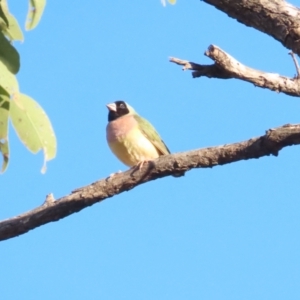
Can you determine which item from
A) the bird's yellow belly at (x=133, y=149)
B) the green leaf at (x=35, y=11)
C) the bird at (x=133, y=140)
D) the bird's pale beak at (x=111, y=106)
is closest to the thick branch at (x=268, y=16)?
the green leaf at (x=35, y=11)

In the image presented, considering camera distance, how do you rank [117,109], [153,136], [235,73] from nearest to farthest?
[235,73]
[153,136]
[117,109]

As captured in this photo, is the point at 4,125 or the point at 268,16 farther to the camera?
the point at 268,16

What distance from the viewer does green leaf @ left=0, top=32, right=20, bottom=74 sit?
1.82 meters

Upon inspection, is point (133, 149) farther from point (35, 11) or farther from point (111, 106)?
point (35, 11)

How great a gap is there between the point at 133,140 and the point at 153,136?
24 centimetres

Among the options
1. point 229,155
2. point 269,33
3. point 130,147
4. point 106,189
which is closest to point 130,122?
point 130,147

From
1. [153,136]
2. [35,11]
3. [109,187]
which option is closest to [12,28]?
[35,11]

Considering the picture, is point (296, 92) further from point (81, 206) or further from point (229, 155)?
point (81, 206)

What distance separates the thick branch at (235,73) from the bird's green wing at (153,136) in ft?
12.5

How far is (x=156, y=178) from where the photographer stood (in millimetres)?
3123

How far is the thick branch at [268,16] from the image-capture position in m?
2.30

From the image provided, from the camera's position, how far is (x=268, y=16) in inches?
91.1

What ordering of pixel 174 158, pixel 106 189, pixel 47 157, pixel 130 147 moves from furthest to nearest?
pixel 130 147
pixel 106 189
pixel 174 158
pixel 47 157

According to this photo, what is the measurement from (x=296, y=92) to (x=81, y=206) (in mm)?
1135
